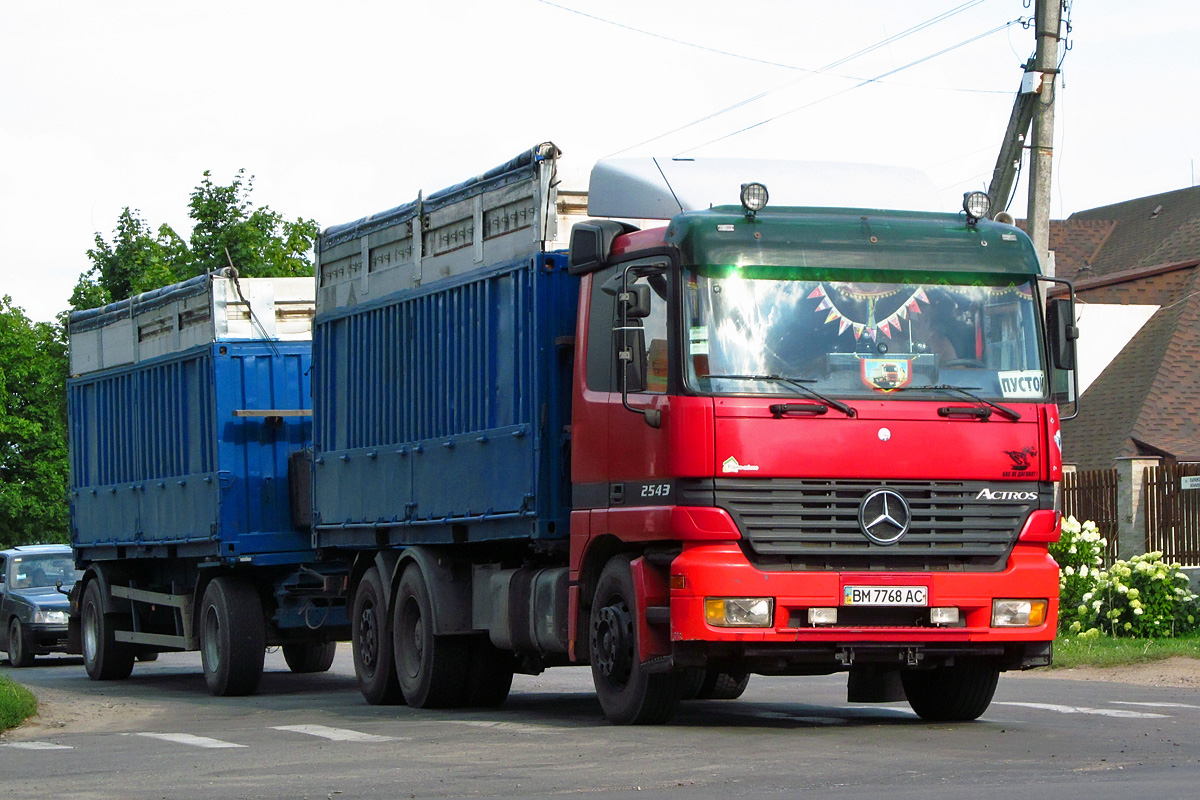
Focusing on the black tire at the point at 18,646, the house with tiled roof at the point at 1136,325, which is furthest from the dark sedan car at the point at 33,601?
the house with tiled roof at the point at 1136,325

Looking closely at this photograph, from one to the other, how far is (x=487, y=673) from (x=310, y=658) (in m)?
Answer: 7.15

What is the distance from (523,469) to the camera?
543 inches

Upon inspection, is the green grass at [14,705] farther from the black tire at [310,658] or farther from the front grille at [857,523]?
the black tire at [310,658]

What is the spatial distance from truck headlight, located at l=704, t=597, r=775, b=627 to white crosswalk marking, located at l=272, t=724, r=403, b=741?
88.2 inches

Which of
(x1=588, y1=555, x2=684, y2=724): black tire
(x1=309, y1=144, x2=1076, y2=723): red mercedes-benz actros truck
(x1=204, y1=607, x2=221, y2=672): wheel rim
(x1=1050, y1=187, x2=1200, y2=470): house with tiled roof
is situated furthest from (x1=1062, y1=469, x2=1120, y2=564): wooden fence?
(x1=588, y1=555, x2=684, y2=724): black tire

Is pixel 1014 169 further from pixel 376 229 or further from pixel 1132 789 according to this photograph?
pixel 1132 789

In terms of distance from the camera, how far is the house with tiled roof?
33.4 meters

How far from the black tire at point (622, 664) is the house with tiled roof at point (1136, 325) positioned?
17805 mm

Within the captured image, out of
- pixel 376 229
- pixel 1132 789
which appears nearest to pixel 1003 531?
pixel 1132 789

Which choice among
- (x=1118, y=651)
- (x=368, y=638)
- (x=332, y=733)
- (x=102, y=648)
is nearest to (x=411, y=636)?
(x=368, y=638)

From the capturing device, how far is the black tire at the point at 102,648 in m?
21.5

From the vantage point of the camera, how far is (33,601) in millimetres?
25531

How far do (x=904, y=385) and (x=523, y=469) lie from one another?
9.78 feet

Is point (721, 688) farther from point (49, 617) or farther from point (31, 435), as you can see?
point (31, 435)
